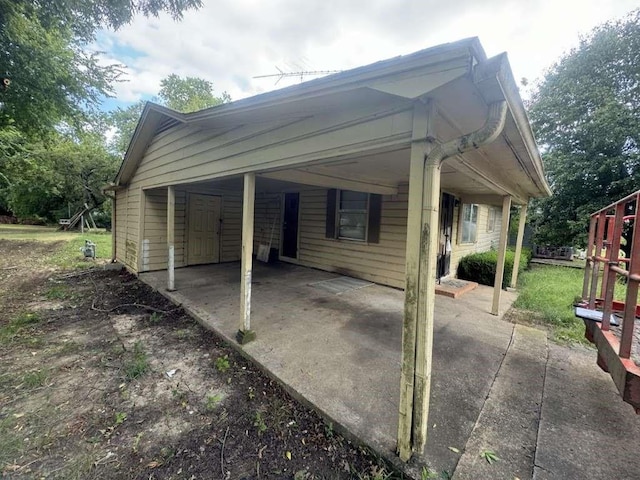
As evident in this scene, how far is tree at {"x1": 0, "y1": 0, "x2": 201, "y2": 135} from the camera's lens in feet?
17.2

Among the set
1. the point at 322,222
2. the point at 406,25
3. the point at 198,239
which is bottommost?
the point at 198,239

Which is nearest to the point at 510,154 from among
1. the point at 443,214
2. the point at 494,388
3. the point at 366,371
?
the point at 494,388

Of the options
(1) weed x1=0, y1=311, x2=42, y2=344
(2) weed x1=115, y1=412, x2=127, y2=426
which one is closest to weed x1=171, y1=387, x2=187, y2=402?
(2) weed x1=115, y1=412, x2=127, y2=426

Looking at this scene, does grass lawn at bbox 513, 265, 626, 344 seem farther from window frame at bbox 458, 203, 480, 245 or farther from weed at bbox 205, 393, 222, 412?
weed at bbox 205, 393, 222, 412

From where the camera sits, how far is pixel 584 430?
2.00 meters

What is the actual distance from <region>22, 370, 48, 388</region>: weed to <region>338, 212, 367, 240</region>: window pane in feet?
17.1

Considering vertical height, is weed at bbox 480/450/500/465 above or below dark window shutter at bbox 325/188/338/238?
below

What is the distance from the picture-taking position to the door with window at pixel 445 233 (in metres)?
5.80

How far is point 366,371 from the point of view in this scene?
2678 millimetres

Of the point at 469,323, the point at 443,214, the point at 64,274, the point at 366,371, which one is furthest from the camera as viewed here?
the point at 64,274

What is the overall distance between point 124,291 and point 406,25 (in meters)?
7.09

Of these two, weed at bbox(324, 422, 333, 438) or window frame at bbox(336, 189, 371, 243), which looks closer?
weed at bbox(324, 422, 333, 438)

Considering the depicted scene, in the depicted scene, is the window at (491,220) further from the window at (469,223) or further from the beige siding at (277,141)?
the beige siding at (277,141)

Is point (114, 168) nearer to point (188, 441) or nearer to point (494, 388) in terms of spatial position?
point (188, 441)
